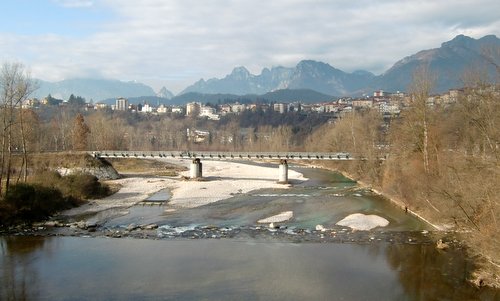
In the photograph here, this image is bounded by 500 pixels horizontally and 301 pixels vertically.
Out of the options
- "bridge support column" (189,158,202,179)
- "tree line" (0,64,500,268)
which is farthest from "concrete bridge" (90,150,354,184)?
"tree line" (0,64,500,268)

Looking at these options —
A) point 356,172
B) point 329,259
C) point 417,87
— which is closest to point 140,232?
point 329,259

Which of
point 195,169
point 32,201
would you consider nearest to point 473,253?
point 32,201

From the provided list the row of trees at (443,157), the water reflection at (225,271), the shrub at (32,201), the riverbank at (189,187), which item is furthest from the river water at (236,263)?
the riverbank at (189,187)

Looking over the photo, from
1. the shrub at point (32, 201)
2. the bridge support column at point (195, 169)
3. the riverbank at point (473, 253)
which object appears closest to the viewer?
the riverbank at point (473, 253)

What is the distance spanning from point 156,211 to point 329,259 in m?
21.1

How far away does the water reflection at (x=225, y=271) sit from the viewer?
20.9 metres

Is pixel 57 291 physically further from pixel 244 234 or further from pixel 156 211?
pixel 156 211

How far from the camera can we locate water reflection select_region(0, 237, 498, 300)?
20906mm

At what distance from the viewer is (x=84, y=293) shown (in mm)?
20859

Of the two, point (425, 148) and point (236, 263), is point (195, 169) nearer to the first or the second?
point (425, 148)

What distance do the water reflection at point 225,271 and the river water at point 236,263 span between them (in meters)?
0.05

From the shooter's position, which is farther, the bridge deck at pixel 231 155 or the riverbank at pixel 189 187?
the bridge deck at pixel 231 155

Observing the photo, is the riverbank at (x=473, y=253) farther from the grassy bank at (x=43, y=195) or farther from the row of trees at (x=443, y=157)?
the grassy bank at (x=43, y=195)

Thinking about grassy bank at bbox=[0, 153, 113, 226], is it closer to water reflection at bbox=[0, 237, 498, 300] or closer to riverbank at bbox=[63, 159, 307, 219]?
riverbank at bbox=[63, 159, 307, 219]
